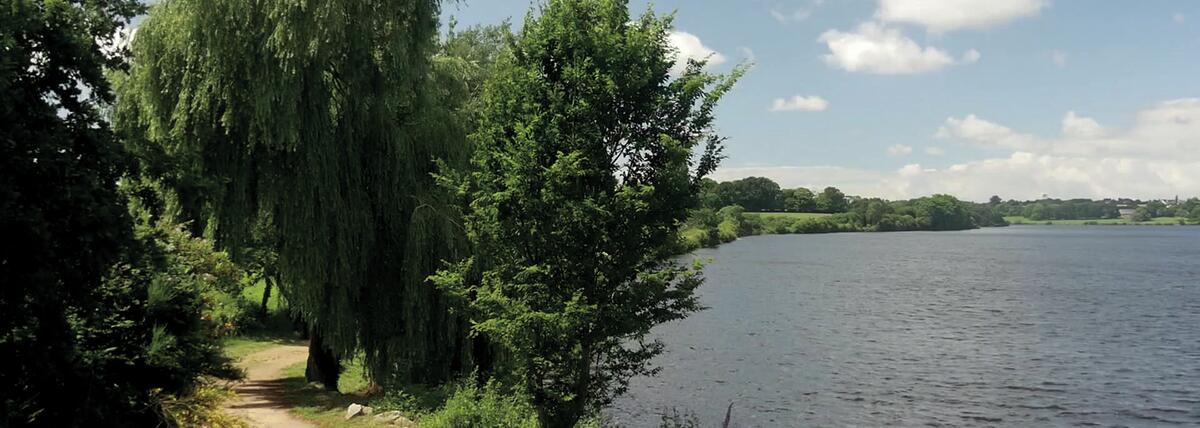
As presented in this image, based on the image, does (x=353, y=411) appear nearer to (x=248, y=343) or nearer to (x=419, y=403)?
(x=419, y=403)

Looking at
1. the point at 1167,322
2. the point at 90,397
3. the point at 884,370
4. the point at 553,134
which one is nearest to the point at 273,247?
the point at 90,397

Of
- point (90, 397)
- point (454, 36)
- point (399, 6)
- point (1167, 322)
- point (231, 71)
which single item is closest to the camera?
point (90, 397)

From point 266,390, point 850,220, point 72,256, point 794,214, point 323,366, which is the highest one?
point 794,214

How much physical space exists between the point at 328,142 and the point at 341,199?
3.85 feet

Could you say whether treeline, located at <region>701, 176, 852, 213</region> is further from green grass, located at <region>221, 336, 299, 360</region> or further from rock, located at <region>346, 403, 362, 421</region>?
rock, located at <region>346, 403, 362, 421</region>

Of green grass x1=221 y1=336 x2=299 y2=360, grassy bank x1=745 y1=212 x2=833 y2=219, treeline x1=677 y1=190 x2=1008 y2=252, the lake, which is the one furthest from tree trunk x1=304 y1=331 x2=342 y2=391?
grassy bank x1=745 y1=212 x2=833 y2=219

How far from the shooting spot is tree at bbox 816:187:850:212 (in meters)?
166

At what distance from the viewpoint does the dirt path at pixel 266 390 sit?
1414 centimetres

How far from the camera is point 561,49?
11.7m

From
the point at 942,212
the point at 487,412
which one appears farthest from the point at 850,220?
the point at 487,412

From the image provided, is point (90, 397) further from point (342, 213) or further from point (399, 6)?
point (399, 6)

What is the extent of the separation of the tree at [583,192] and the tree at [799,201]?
157 m

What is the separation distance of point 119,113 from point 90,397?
25.4 ft

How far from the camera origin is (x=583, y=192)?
37.6 feet
